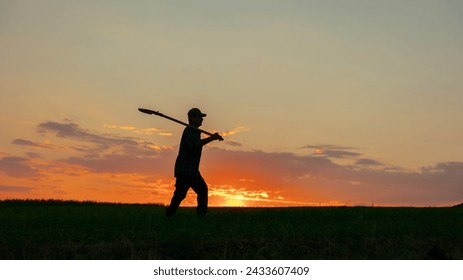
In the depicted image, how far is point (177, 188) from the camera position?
54.6 ft

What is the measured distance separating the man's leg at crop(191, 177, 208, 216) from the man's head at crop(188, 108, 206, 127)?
1.45 m

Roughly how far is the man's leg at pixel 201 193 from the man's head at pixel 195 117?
1.45m

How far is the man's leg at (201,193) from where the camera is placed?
16844 millimetres

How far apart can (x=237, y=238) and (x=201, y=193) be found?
4.93 m

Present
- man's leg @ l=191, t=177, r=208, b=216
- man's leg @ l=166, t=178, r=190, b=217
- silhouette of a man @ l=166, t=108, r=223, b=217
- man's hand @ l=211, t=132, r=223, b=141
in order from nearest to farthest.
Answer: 1. man's hand @ l=211, t=132, r=223, b=141
2. silhouette of a man @ l=166, t=108, r=223, b=217
3. man's leg @ l=166, t=178, r=190, b=217
4. man's leg @ l=191, t=177, r=208, b=216

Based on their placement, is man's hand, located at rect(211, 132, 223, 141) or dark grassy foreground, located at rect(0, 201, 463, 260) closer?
dark grassy foreground, located at rect(0, 201, 463, 260)

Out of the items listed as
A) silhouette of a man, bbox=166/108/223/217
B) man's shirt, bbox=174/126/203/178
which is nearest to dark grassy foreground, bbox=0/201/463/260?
silhouette of a man, bbox=166/108/223/217

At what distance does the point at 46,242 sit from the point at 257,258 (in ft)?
14.2

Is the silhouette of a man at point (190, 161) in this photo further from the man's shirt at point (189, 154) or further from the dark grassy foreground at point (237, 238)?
the dark grassy foreground at point (237, 238)

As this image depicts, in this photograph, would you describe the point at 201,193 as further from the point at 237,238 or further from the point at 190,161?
the point at 237,238

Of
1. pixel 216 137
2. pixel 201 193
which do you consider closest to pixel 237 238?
pixel 216 137

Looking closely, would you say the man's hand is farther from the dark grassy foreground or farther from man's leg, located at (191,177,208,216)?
the dark grassy foreground

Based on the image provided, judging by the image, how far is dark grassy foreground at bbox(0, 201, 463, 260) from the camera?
37.3 ft

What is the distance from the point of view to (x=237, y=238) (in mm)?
12125
